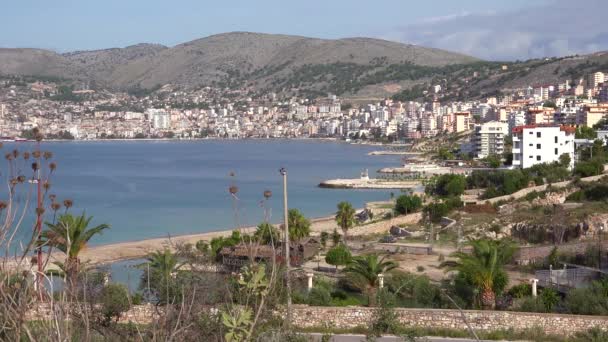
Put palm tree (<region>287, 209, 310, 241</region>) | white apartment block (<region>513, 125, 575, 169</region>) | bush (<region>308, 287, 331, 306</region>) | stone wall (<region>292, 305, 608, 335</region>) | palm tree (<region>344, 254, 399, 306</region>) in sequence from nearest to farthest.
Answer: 1. stone wall (<region>292, 305, 608, 335</region>)
2. bush (<region>308, 287, 331, 306</region>)
3. palm tree (<region>344, 254, 399, 306</region>)
4. palm tree (<region>287, 209, 310, 241</region>)
5. white apartment block (<region>513, 125, 575, 169</region>)

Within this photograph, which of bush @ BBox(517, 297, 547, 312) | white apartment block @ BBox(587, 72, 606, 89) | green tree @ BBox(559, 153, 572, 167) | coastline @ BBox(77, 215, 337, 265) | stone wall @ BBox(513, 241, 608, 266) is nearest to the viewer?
bush @ BBox(517, 297, 547, 312)

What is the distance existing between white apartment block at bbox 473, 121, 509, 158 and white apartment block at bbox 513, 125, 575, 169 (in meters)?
16.8

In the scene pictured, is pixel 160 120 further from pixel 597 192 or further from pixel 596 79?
pixel 597 192

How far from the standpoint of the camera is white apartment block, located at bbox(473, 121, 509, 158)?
54550mm

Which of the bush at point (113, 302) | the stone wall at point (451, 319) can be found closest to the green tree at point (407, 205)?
the stone wall at point (451, 319)

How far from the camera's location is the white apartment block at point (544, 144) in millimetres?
36094

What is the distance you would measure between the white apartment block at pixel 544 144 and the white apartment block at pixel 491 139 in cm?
1681

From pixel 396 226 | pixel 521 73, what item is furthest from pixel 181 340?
pixel 521 73

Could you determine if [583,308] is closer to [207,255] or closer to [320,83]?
[207,255]

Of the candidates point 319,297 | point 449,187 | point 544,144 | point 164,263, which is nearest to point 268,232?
point 164,263

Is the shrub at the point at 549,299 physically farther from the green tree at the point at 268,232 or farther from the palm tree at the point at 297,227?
the palm tree at the point at 297,227

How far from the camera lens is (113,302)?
865 centimetres

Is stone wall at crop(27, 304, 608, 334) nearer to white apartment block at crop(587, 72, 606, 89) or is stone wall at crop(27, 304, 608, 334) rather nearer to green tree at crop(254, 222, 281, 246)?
green tree at crop(254, 222, 281, 246)

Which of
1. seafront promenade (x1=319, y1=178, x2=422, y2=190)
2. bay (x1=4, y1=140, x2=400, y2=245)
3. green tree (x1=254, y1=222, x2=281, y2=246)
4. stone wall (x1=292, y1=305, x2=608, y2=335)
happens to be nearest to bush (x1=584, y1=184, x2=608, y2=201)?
bay (x1=4, y1=140, x2=400, y2=245)
